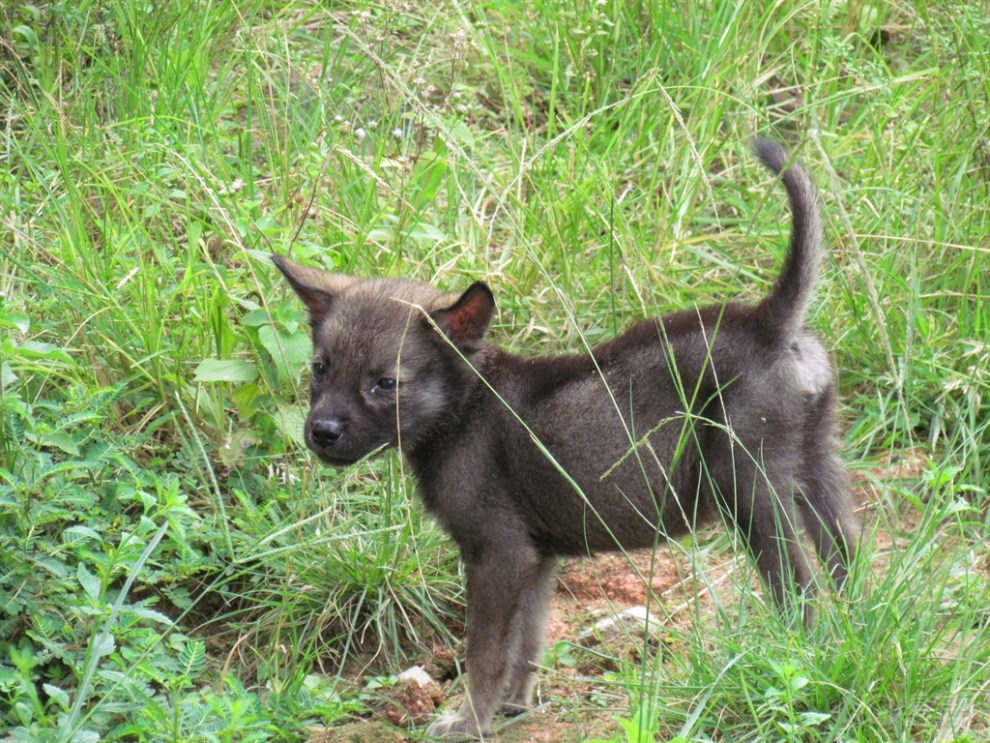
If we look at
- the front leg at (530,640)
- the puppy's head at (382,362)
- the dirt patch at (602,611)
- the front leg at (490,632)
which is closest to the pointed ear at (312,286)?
the puppy's head at (382,362)

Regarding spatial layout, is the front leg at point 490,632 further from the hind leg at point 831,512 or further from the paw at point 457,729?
the hind leg at point 831,512

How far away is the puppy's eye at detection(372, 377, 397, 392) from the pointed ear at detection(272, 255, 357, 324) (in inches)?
14.2

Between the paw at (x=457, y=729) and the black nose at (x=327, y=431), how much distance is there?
0.99m

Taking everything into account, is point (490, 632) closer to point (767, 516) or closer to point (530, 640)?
point (530, 640)

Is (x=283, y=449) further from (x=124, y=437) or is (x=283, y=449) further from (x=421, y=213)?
(x=421, y=213)

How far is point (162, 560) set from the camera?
4.89m

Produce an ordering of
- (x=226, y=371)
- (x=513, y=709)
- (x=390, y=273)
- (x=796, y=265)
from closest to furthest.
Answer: (x=796, y=265) < (x=513, y=709) < (x=226, y=371) < (x=390, y=273)

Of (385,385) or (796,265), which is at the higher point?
(796,265)

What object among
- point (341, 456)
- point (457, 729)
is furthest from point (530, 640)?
point (341, 456)

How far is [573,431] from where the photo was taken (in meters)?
4.52

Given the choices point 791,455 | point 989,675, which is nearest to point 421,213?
point 791,455

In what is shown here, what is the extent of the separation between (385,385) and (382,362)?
0.09m

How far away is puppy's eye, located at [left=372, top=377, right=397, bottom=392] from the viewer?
4617 mm

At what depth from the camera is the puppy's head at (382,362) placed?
453 cm
